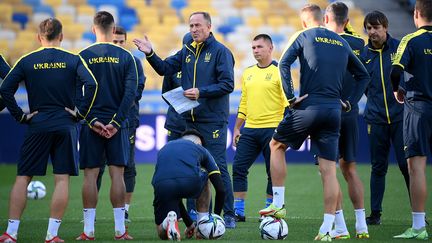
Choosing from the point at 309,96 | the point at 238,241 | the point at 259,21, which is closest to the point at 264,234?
the point at 238,241

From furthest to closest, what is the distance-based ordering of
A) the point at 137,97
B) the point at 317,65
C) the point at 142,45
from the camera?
the point at 137,97, the point at 142,45, the point at 317,65

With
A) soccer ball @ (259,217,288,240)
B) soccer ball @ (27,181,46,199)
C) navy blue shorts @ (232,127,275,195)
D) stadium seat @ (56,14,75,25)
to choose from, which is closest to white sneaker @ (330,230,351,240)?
soccer ball @ (259,217,288,240)

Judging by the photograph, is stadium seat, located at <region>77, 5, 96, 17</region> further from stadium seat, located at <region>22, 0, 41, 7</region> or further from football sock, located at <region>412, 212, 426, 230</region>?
football sock, located at <region>412, 212, 426, 230</region>

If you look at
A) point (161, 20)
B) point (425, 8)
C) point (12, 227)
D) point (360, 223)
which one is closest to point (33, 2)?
point (161, 20)

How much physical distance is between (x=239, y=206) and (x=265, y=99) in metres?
1.49

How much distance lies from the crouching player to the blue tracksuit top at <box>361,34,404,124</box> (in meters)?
2.89

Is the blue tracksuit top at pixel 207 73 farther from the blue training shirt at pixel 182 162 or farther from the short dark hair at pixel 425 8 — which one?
the short dark hair at pixel 425 8

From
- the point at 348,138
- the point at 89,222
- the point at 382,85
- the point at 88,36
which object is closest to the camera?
the point at 89,222

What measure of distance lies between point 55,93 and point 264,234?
8.61 ft

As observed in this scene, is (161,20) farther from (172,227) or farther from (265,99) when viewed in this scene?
(172,227)

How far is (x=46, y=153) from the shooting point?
8867 millimetres

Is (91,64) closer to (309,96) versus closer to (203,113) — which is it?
(203,113)

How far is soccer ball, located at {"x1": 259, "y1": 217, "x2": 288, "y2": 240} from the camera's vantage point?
28.5 feet

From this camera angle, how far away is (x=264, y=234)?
28.7 feet
